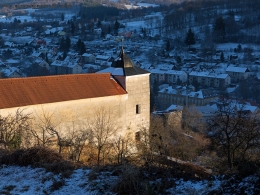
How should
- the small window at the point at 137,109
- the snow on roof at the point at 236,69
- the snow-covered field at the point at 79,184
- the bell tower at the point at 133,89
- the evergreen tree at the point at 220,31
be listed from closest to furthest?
the snow-covered field at the point at 79,184
the bell tower at the point at 133,89
the small window at the point at 137,109
the snow on roof at the point at 236,69
the evergreen tree at the point at 220,31

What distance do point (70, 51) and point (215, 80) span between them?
90.6 ft

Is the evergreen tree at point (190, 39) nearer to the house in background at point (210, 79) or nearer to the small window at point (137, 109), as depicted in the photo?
the house in background at point (210, 79)

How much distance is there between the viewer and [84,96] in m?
13.7

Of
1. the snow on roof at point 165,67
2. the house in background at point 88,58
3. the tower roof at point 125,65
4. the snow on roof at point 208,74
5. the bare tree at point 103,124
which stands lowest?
the snow on roof at point 208,74

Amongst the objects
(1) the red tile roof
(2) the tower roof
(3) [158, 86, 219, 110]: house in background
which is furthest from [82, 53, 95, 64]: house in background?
(1) the red tile roof

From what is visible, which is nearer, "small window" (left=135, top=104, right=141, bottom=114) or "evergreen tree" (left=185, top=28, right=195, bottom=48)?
"small window" (left=135, top=104, right=141, bottom=114)

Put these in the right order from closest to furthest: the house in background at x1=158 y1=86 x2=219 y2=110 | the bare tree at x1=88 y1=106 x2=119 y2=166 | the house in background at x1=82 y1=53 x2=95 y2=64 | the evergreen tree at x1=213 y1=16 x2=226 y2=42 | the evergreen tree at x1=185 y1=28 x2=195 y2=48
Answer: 1. the bare tree at x1=88 y1=106 x2=119 y2=166
2. the house in background at x1=158 y1=86 x2=219 y2=110
3. the house in background at x1=82 y1=53 x2=95 y2=64
4. the evergreen tree at x1=185 y1=28 x2=195 y2=48
5. the evergreen tree at x1=213 y1=16 x2=226 y2=42

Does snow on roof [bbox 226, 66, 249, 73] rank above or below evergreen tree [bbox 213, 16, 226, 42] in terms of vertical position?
below

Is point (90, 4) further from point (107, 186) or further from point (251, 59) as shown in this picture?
point (107, 186)

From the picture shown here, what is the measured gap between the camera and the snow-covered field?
549cm

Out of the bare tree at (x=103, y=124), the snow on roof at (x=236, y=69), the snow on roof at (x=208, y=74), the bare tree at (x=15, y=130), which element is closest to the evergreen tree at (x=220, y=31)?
the snow on roof at (x=236, y=69)

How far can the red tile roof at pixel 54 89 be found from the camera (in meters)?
12.5

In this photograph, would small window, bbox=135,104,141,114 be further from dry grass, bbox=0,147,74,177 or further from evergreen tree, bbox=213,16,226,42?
evergreen tree, bbox=213,16,226,42

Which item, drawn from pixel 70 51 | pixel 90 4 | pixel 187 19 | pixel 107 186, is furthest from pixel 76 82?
pixel 90 4
